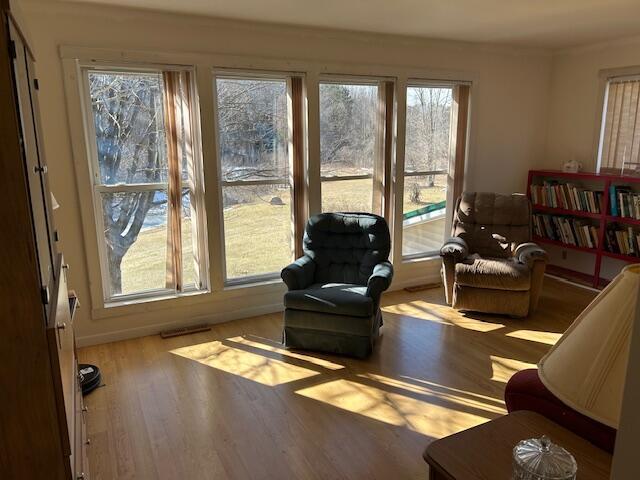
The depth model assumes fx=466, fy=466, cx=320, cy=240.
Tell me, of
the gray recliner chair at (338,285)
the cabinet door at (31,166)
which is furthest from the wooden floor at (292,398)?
the cabinet door at (31,166)

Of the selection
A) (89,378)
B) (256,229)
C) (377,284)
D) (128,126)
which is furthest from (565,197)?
(89,378)

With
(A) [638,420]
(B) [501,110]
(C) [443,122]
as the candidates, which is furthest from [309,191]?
(A) [638,420]

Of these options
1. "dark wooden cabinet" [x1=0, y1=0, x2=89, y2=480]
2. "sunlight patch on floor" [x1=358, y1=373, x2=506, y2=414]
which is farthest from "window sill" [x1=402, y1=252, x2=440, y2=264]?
"dark wooden cabinet" [x1=0, y1=0, x2=89, y2=480]

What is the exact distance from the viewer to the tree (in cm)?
341

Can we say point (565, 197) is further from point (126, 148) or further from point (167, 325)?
point (126, 148)

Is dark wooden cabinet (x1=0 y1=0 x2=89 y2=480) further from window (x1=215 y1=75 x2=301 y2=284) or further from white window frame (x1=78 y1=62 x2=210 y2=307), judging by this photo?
window (x1=215 y1=75 x2=301 y2=284)

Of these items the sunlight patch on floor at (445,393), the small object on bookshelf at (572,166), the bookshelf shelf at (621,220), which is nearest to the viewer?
the sunlight patch on floor at (445,393)

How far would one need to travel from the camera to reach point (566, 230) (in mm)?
4922

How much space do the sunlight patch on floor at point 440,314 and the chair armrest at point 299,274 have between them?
94 centimetres

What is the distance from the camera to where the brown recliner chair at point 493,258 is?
396 cm

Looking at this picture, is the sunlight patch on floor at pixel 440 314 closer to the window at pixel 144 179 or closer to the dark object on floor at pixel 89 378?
the window at pixel 144 179

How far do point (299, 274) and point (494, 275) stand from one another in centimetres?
168

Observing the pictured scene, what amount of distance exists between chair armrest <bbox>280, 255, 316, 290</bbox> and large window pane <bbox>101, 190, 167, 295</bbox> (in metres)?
1.06

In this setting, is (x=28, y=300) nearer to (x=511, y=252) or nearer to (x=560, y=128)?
(x=511, y=252)
